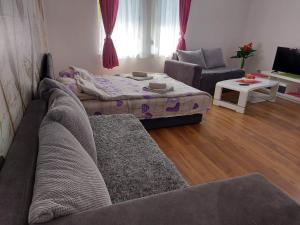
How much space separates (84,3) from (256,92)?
11.2 ft

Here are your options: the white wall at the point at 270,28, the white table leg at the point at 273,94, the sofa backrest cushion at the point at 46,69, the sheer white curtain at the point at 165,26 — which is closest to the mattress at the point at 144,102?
the sofa backrest cushion at the point at 46,69

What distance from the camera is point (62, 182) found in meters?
0.73

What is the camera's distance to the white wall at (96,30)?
3.66 meters

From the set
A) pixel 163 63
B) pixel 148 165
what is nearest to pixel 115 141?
pixel 148 165

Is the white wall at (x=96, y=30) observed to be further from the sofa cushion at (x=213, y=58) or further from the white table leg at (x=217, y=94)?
the white table leg at (x=217, y=94)

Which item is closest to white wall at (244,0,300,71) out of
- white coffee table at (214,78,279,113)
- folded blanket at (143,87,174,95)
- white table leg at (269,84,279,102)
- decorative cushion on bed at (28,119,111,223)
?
white table leg at (269,84,279,102)

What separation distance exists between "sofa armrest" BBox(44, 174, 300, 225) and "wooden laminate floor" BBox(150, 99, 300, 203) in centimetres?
Result: 110

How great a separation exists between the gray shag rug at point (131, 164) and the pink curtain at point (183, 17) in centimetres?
298

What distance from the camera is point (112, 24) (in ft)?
12.4

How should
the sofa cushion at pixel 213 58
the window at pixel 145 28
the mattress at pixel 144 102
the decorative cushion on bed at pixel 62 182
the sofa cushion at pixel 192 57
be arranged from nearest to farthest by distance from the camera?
the decorative cushion on bed at pixel 62 182 < the mattress at pixel 144 102 < the window at pixel 145 28 < the sofa cushion at pixel 192 57 < the sofa cushion at pixel 213 58

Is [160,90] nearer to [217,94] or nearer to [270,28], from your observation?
[217,94]

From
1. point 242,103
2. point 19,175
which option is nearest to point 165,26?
point 242,103

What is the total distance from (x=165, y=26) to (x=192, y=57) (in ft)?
2.49

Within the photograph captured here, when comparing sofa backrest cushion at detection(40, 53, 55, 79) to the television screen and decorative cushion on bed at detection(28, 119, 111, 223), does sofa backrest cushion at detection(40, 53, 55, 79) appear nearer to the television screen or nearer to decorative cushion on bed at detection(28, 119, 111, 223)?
decorative cushion on bed at detection(28, 119, 111, 223)
